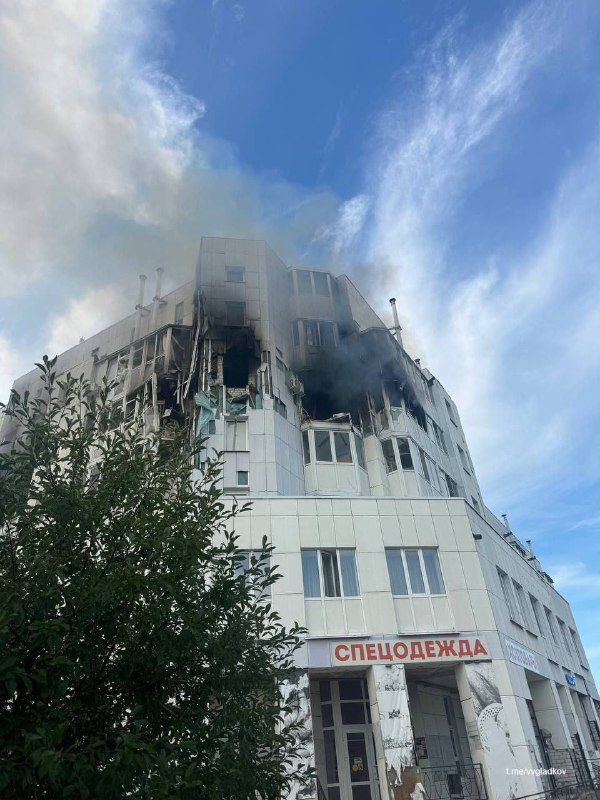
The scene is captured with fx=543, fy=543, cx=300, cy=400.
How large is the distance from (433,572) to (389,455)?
30.3ft

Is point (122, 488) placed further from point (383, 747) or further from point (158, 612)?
point (383, 747)

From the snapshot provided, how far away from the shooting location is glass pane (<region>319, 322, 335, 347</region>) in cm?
3066

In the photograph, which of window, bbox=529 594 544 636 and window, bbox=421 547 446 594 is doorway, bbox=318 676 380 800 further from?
window, bbox=529 594 544 636

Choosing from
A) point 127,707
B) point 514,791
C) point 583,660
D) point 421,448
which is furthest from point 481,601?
point 583,660

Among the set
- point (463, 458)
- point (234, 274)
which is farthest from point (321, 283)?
point (463, 458)

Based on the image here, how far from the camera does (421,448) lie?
96.8ft

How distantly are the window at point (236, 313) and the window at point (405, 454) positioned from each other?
10.3 meters

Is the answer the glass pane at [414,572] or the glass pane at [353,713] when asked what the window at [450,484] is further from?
the glass pane at [353,713]

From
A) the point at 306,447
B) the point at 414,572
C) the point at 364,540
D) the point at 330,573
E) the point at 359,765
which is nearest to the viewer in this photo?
the point at 359,765

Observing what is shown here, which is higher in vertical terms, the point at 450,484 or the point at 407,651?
the point at 450,484

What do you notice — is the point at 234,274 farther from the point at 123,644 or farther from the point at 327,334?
the point at 123,644

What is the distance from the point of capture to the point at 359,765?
18.2 meters

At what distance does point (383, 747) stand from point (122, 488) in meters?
13.3

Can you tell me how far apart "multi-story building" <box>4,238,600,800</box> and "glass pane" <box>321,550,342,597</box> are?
48 millimetres
